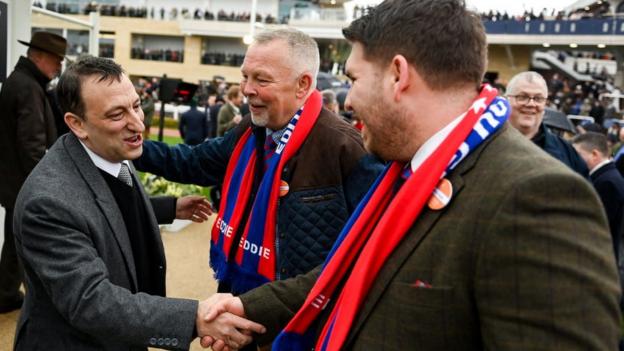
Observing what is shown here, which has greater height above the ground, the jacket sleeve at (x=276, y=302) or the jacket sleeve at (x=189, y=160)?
the jacket sleeve at (x=189, y=160)

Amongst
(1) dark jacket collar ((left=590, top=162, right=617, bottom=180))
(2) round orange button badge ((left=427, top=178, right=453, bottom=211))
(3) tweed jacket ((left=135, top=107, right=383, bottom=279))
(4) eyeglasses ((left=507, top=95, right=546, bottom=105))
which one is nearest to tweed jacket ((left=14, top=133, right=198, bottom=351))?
(3) tweed jacket ((left=135, top=107, right=383, bottom=279))

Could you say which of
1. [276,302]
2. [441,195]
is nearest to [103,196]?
[276,302]

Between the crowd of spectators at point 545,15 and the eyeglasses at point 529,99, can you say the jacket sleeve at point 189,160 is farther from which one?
the crowd of spectators at point 545,15

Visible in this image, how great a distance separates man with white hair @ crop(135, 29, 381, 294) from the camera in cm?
259

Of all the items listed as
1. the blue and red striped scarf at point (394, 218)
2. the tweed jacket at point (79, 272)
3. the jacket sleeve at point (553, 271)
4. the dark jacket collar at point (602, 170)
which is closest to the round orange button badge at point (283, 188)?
the tweed jacket at point (79, 272)

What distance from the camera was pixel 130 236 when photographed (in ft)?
7.38

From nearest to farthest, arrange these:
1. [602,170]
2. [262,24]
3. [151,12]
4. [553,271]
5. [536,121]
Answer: [553,271] → [536,121] → [602,170] → [262,24] → [151,12]

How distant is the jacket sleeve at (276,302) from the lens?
2.15m

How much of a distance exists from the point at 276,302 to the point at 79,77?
1138 mm

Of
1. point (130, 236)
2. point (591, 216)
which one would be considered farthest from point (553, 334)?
point (130, 236)

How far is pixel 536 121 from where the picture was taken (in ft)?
13.5

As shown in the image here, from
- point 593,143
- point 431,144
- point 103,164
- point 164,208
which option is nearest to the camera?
point 431,144

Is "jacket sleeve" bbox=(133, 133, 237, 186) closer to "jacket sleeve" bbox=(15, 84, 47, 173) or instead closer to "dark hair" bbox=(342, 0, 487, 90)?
"jacket sleeve" bbox=(15, 84, 47, 173)

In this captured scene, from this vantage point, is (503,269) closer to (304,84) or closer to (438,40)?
(438,40)
